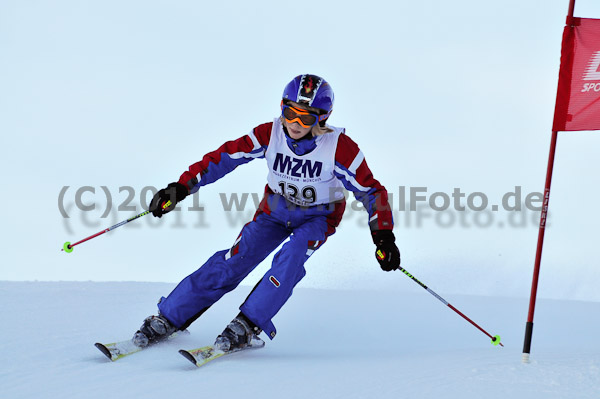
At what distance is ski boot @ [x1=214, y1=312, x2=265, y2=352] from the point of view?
131 inches

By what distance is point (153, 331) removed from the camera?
3541 millimetres

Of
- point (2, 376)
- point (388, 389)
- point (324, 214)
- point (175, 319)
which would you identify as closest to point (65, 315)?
point (175, 319)

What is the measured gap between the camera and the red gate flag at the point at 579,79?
344cm

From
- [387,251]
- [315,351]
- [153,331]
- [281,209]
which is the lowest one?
[315,351]

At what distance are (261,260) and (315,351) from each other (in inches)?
27.3

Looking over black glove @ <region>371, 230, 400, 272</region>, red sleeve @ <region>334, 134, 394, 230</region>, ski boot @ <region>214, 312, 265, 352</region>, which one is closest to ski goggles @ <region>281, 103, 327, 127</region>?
red sleeve @ <region>334, 134, 394, 230</region>

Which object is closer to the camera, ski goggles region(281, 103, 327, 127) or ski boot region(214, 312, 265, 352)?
ski boot region(214, 312, 265, 352)

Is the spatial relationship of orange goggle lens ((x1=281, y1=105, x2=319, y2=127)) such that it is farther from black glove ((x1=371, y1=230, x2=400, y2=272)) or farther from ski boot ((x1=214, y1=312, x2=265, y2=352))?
ski boot ((x1=214, y1=312, x2=265, y2=352))

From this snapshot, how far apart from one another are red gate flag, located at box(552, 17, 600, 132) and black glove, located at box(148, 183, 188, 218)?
92.6 inches

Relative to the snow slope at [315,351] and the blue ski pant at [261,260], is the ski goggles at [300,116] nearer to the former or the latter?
the blue ski pant at [261,260]

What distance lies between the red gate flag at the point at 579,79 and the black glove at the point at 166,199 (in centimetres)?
235

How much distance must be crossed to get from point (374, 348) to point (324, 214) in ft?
3.17

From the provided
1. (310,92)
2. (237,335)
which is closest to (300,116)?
(310,92)

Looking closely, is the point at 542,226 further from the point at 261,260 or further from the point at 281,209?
the point at 261,260
